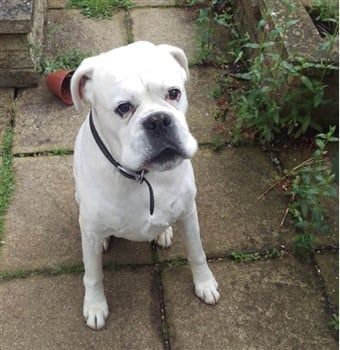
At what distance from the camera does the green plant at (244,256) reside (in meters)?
2.93

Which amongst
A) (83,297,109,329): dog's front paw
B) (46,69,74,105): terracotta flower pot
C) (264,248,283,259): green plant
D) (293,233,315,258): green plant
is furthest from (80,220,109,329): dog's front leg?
(46,69,74,105): terracotta flower pot

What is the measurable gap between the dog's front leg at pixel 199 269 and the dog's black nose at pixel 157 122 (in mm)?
709

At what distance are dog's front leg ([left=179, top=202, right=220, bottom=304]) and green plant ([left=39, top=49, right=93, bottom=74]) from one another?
1.89 meters

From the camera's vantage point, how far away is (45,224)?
3.11 metres

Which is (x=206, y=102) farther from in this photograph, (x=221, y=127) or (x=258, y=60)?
(x=258, y=60)

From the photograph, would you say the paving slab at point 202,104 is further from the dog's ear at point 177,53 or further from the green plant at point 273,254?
the dog's ear at point 177,53

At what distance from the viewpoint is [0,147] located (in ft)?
A: 11.5

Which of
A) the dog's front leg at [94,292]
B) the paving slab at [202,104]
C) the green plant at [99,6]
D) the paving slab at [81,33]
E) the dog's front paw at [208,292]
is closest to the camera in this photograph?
the dog's front leg at [94,292]

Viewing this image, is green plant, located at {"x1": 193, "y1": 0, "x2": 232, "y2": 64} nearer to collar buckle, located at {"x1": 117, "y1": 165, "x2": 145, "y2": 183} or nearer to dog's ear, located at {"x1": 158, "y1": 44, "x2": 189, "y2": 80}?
dog's ear, located at {"x1": 158, "y1": 44, "x2": 189, "y2": 80}

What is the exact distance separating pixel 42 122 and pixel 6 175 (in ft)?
1.67

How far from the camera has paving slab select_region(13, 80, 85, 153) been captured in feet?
11.6

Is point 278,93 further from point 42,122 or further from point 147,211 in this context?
point 42,122

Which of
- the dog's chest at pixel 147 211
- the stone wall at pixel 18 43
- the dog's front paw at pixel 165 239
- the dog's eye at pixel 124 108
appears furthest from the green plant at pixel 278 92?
the stone wall at pixel 18 43

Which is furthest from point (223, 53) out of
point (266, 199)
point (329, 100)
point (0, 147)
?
point (0, 147)
